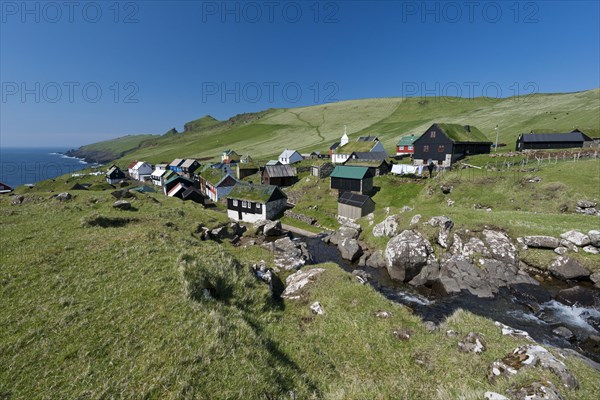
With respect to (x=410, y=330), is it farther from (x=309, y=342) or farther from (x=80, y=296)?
(x=80, y=296)

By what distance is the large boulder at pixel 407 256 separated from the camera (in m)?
28.1

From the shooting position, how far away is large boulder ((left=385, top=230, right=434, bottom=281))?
28.1 metres

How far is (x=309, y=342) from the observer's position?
542 inches

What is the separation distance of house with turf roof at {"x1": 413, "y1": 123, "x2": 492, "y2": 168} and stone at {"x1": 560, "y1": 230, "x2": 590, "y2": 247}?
3975cm

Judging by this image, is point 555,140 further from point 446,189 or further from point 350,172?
point 350,172

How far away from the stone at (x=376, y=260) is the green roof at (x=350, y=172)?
82.2 ft

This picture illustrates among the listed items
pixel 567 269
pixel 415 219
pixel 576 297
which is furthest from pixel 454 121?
pixel 576 297

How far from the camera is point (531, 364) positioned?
10.3 metres

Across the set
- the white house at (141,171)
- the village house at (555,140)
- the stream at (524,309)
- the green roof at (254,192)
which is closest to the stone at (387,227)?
the stream at (524,309)

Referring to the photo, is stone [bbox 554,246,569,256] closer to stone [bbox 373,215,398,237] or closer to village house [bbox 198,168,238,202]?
stone [bbox 373,215,398,237]

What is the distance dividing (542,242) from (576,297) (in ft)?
19.9

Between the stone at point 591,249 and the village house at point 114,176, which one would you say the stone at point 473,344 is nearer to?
the stone at point 591,249

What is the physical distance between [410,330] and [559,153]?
69.3 m

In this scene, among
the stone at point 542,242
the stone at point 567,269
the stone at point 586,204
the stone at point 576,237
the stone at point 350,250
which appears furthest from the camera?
the stone at point 350,250
